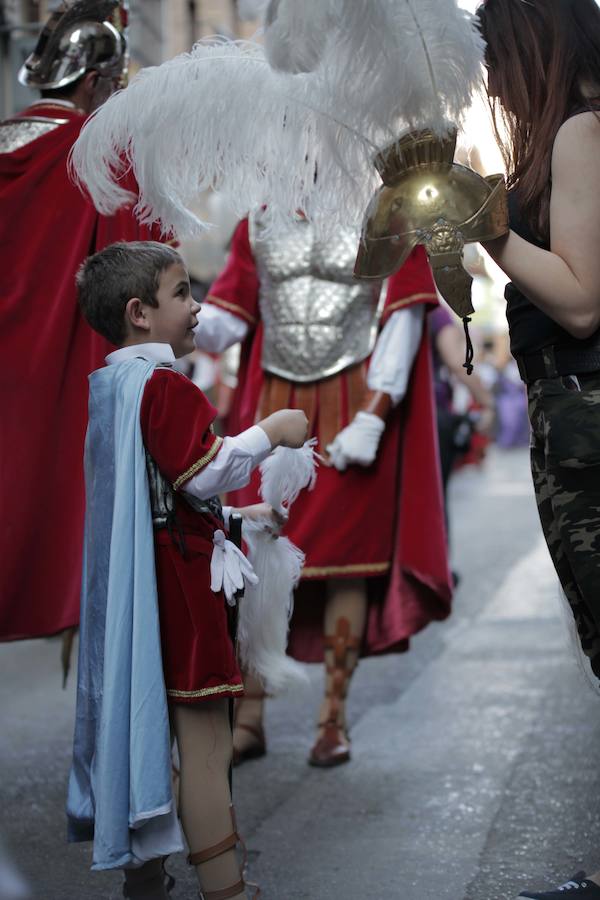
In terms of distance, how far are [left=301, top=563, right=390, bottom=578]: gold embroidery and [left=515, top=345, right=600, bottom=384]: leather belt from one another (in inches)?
58.1

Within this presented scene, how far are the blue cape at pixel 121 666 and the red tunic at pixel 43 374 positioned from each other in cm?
66

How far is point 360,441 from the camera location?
3688 mm

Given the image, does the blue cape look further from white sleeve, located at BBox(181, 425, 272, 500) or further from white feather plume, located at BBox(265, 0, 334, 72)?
white feather plume, located at BBox(265, 0, 334, 72)

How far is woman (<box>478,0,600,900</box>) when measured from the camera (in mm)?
2195

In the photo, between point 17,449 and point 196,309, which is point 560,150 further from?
point 17,449

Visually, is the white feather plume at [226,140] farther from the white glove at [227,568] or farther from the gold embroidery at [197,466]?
the white glove at [227,568]

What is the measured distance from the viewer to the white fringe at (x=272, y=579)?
8.73 feet

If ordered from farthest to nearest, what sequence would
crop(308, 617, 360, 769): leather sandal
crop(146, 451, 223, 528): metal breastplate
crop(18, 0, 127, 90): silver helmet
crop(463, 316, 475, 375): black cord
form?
crop(308, 617, 360, 769): leather sandal, crop(18, 0, 127, 90): silver helmet, crop(146, 451, 223, 528): metal breastplate, crop(463, 316, 475, 375): black cord

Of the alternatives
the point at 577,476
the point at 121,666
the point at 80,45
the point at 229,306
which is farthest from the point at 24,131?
the point at 577,476

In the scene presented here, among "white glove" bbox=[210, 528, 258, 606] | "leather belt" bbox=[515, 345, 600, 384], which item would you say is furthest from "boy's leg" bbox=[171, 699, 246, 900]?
"leather belt" bbox=[515, 345, 600, 384]

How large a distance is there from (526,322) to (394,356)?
1.38 metres

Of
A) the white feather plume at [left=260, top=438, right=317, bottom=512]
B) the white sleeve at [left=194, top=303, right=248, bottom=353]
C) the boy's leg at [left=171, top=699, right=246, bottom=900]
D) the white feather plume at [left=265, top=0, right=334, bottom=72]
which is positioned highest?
the white feather plume at [left=265, top=0, right=334, bottom=72]

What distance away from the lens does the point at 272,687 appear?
9.15 ft

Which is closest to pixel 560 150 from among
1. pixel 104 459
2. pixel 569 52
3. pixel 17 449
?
pixel 569 52
